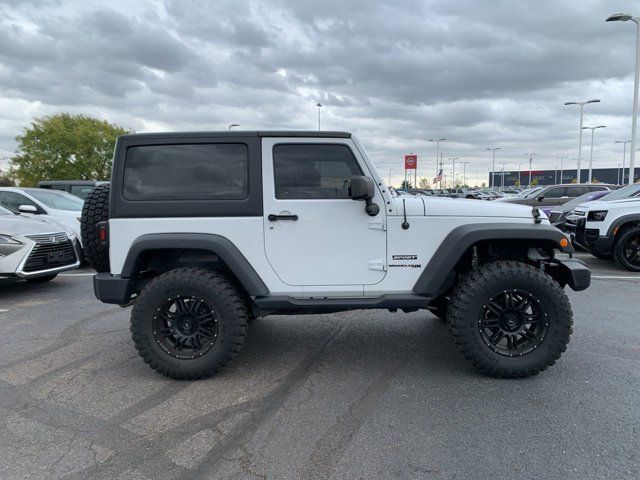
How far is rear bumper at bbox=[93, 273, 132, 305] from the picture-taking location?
3664 mm

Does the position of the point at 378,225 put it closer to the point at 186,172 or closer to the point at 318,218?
the point at 318,218

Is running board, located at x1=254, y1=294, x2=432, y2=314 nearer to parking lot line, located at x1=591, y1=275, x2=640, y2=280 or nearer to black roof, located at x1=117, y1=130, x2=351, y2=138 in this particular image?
black roof, located at x1=117, y1=130, x2=351, y2=138

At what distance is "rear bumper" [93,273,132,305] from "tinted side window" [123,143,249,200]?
2.24ft

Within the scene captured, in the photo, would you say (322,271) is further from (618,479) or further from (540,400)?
(618,479)

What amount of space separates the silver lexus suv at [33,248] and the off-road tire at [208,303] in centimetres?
395

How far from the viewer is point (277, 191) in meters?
3.64

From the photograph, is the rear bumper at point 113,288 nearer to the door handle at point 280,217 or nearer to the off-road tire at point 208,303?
the off-road tire at point 208,303

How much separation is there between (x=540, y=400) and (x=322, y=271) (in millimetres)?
1859

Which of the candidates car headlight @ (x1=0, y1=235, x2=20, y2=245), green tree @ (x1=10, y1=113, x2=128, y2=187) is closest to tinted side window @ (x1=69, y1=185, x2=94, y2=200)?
car headlight @ (x1=0, y1=235, x2=20, y2=245)

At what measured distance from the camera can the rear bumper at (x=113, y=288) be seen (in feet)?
12.0

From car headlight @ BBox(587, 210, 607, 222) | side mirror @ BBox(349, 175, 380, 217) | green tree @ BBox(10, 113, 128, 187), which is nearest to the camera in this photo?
side mirror @ BBox(349, 175, 380, 217)

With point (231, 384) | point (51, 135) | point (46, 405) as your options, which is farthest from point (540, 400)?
point (51, 135)

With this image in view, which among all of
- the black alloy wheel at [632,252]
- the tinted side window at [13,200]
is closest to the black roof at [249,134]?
the tinted side window at [13,200]

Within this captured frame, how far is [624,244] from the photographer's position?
8.50 meters
